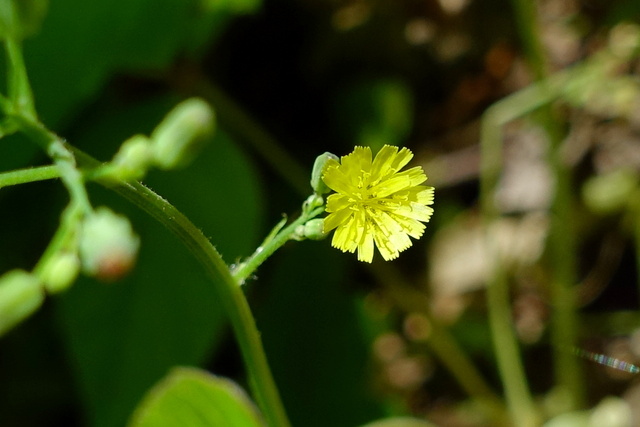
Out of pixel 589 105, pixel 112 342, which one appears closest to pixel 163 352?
pixel 112 342

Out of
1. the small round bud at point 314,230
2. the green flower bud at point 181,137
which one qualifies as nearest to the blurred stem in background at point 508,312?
the small round bud at point 314,230

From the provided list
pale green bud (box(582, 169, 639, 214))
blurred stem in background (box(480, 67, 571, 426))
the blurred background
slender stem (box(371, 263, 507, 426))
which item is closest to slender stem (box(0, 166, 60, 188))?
the blurred background

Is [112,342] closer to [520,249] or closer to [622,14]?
[520,249]

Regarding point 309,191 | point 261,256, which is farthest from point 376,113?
point 261,256

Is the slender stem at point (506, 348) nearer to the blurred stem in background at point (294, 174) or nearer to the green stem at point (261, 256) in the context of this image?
the blurred stem in background at point (294, 174)

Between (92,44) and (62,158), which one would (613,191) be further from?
(62,158)

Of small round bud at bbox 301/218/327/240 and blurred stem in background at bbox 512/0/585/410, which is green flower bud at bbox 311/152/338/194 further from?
blurred stem in background at bbox 512/0/585/410
